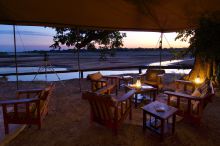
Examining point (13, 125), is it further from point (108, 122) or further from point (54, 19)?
point (54, 19)

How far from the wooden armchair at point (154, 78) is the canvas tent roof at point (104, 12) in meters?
1.66

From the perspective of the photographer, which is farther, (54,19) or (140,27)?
(140,27)

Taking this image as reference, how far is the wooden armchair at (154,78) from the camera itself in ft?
19.5

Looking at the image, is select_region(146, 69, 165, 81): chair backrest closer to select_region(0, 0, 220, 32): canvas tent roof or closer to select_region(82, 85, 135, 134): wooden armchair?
select_region(0, 0, 220, 32): canvas tent roof

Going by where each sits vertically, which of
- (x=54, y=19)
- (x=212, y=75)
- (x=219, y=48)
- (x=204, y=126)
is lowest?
(x=204, y=126)

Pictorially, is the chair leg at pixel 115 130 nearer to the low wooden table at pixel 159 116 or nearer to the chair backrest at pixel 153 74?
the low wooden table at pixel 159 116

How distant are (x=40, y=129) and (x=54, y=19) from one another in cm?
293

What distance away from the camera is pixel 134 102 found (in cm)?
484

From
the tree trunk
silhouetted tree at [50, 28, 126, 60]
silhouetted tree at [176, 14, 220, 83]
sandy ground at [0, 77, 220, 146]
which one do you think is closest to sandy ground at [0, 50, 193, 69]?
silhouetted tree at [50, 28, 126, 60]

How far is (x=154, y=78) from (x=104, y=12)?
2792 millimetres

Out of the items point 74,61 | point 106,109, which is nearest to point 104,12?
point 106,109

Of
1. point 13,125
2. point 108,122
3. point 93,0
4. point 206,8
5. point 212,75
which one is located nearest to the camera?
point 108,122

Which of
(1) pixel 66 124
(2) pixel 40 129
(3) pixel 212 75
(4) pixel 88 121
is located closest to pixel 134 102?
(4) pixel 88 121

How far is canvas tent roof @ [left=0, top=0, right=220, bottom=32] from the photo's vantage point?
13.8 feet
